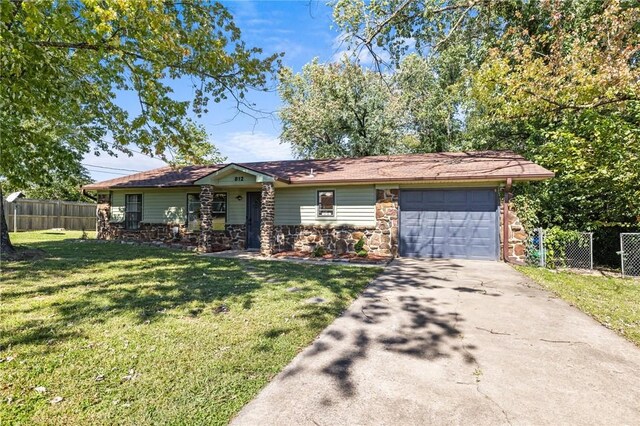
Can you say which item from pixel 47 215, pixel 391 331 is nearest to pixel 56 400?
pixel 391 331

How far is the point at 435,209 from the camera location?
36.9ft

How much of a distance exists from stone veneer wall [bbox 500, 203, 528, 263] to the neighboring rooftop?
48.7 inches

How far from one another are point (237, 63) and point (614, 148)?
35.4ft

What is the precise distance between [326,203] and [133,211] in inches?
390

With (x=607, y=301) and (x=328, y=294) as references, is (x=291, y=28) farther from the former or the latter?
(x=607, y=301)

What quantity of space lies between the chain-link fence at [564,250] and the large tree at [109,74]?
9.30 metres

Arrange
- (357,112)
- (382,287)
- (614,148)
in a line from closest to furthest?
(382,287), (614,148), (357,112)

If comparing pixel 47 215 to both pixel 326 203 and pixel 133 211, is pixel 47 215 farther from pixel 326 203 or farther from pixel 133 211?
pixel 326 203

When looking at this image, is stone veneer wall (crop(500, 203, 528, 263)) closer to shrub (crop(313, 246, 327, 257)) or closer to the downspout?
the downspout

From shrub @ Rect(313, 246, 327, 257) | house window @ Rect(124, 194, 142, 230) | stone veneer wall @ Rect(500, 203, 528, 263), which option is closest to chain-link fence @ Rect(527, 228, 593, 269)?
stone veneer wall @ Rect(500, 203, 528, 263)

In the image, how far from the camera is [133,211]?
52.9 ft

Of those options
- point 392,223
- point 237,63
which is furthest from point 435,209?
point 237,63

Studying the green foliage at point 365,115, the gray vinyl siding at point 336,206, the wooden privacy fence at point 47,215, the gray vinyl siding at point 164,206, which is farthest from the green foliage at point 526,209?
the wooden privacy fence at point 47,215

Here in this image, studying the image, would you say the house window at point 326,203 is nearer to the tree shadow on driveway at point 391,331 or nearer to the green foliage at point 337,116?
the tree shadow on driveway at point 391,331
